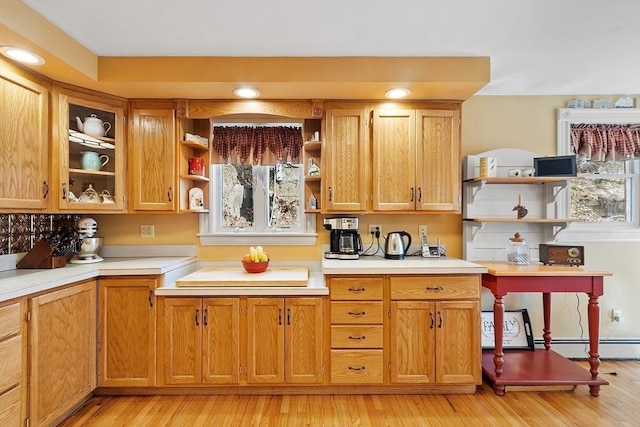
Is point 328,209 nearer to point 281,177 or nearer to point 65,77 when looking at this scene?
point 281,177

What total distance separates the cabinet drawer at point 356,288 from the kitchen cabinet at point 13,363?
1723 millimetres

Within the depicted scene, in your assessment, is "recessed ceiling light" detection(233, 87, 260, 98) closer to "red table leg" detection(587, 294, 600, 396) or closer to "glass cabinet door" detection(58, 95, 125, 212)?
"glass cabinet door" detection(58, 95, 125, 212)

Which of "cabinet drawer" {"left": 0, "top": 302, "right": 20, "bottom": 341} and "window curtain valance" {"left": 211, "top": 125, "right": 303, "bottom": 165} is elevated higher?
"window curtain valance" {"left": 211, "top": 125, "right": 303, "bottom": 165}

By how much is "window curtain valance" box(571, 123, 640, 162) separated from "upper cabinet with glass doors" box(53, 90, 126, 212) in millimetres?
3775

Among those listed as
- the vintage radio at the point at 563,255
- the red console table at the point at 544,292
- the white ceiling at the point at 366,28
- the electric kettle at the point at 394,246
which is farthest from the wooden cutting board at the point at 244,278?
the vintage radio at the point at 563,255

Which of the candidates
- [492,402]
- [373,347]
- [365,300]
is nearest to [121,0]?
[365,300]

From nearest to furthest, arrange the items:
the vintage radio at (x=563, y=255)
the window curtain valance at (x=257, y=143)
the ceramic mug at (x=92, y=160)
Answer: the ceramic mug at (x=92, y=160)
the vintage radio at (x=563, y=255)
the window curtain valance at (x=257, y=143)

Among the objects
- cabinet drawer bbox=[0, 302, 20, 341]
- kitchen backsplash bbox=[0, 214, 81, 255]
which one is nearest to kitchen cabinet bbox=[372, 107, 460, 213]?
cabinet drawer bbox=[0, 302, 20, 341]

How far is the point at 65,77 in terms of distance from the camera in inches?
88.0

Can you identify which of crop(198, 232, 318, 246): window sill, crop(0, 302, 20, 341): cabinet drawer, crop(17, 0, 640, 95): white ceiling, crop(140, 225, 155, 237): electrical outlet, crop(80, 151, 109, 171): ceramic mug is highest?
crop(17, 0, 640, 95): white ceiling

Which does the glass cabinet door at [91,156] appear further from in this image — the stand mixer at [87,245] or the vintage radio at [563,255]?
the vintage radio at [563,255]

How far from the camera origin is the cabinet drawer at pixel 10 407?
1.68m

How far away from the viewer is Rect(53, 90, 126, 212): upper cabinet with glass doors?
92.5 inches

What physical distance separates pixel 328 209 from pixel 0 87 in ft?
6.93
